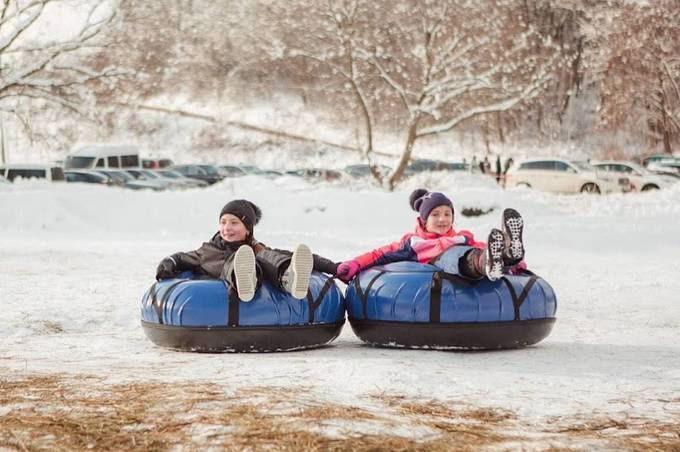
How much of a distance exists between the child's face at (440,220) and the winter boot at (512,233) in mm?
876

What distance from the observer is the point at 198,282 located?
312 inches

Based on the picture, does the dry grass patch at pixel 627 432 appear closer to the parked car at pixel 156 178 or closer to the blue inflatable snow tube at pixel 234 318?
the blue inflatable snow tube at pixel 234 318

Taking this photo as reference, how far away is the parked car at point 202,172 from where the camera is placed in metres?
45.1

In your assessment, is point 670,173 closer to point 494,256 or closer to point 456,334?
point 456,334

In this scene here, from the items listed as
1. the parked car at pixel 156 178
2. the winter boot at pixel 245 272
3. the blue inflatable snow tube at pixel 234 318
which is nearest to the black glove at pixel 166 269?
the blue inflatable snow tube at pixel 234 318

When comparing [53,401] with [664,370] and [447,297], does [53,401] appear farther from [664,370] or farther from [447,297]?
[664,370]

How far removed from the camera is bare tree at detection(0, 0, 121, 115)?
28484mm

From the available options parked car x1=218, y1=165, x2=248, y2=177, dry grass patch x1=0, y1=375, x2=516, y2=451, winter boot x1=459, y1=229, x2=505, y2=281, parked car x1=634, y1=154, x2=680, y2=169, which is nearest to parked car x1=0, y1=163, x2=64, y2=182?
parked car x1=218, y1=165, x2=248, y2=177

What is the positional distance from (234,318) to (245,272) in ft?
1.66

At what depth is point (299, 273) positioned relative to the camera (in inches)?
294

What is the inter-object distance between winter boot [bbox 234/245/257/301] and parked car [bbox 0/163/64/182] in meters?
29.1

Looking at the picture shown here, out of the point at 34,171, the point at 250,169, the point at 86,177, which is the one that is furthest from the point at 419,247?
the point at 250,169

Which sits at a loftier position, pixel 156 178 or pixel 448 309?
pixel 156 178

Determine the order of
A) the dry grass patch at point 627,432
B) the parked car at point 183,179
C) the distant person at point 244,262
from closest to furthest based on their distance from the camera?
the dry grass patch at point 627,432, the distant person at point 244,262, the parked car at point 183,179
